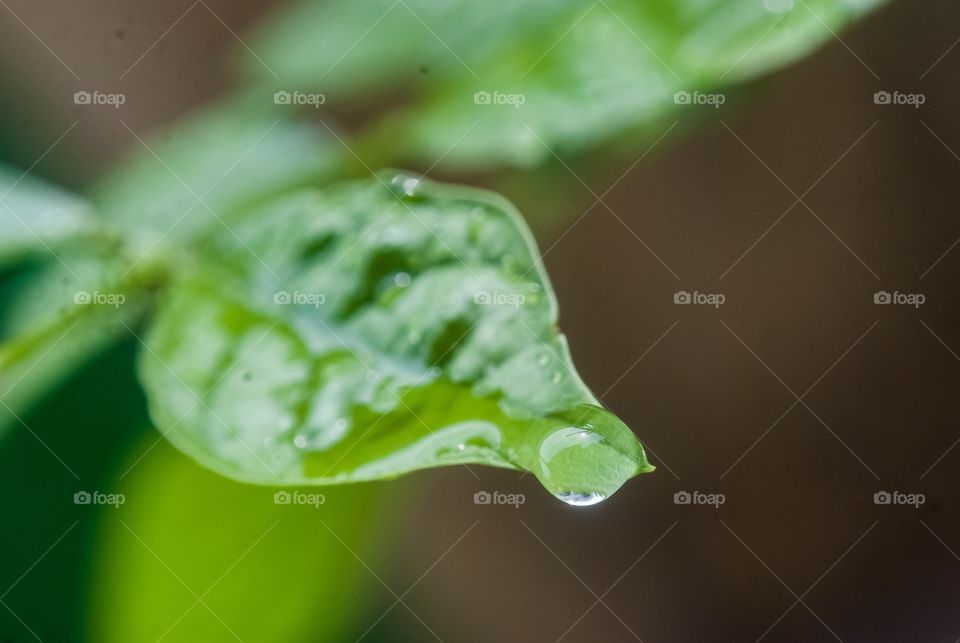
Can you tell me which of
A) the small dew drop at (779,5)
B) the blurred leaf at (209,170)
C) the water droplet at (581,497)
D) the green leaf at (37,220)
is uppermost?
the small dew drop at (779,5)

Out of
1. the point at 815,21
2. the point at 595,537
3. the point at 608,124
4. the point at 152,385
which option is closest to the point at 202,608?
the point at 152,385

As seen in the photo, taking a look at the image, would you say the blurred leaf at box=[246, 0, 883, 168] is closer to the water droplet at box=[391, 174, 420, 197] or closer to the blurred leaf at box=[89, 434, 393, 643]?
the water droplet at box=[391, 174, 420, 197]

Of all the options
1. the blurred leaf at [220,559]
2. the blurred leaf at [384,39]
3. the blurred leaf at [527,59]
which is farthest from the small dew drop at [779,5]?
the blurred leaf at [220,559]

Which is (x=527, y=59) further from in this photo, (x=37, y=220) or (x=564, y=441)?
(x=37, y=220)

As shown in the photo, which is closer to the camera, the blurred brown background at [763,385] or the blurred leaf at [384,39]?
the blurred leaf at [384,39]

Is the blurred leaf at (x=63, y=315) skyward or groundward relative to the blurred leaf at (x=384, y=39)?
groundward

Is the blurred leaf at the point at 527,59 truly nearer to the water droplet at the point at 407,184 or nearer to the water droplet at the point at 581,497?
the water droplet at the point at 407,184

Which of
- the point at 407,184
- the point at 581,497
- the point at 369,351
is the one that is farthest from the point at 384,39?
the point at 581,497
